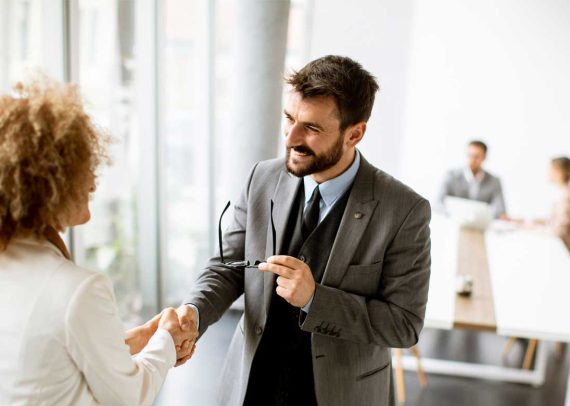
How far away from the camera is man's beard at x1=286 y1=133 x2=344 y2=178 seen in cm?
174

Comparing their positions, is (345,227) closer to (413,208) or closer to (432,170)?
(413,208)

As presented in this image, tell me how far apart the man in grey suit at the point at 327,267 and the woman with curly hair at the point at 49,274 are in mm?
535

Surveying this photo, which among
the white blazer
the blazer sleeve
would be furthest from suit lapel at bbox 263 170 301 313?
the white blazer

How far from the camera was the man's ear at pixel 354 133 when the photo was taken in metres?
1.77

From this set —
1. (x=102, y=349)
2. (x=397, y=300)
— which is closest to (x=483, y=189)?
(x=397, y=300)

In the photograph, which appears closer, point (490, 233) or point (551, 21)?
point (490, 233)

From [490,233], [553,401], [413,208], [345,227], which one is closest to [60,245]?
[345,227]

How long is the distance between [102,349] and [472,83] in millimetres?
6682

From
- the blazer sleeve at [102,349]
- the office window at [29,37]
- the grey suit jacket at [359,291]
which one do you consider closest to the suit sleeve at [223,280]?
the grey suit jacket at [359,291]

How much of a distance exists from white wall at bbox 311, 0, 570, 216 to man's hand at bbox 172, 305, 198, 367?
5266mm

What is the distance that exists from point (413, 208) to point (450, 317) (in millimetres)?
1903

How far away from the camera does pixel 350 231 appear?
1.72m

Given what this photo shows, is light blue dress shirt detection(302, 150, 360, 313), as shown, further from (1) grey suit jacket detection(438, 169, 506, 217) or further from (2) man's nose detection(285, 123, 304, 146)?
(1) grey suit jacket detection(438, 169, 506, 217)

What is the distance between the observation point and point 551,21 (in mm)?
6871
